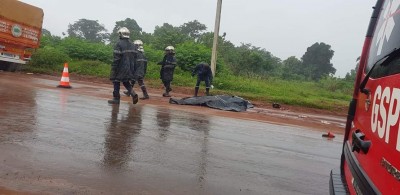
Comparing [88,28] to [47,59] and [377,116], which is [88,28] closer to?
[47,59]

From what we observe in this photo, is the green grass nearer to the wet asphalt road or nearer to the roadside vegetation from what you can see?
the roadside vegetation

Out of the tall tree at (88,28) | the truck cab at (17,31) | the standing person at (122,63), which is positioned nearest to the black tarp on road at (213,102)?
the standing person at (122,63)

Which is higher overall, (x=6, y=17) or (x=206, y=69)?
(x=6, y=17)

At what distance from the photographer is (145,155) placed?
474cm

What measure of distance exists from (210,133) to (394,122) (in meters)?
5.16

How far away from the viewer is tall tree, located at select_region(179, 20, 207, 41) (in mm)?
59125

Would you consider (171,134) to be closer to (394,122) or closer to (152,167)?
(152,167)

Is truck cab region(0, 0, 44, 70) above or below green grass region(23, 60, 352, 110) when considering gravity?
above

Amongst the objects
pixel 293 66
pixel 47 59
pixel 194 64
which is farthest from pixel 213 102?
pixel 293 66

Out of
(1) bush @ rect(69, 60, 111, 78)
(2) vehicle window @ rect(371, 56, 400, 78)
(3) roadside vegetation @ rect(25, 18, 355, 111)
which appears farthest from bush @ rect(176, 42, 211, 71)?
(2) vehicle window @ rect(371, 56, 400, 78)

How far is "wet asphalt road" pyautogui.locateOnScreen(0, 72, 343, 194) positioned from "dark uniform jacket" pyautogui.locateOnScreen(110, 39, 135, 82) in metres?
1.87

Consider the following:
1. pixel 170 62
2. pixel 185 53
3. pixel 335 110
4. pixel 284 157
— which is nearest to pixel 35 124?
pixel 284 157

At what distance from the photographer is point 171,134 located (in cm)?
642

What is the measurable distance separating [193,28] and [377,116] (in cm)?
5819
